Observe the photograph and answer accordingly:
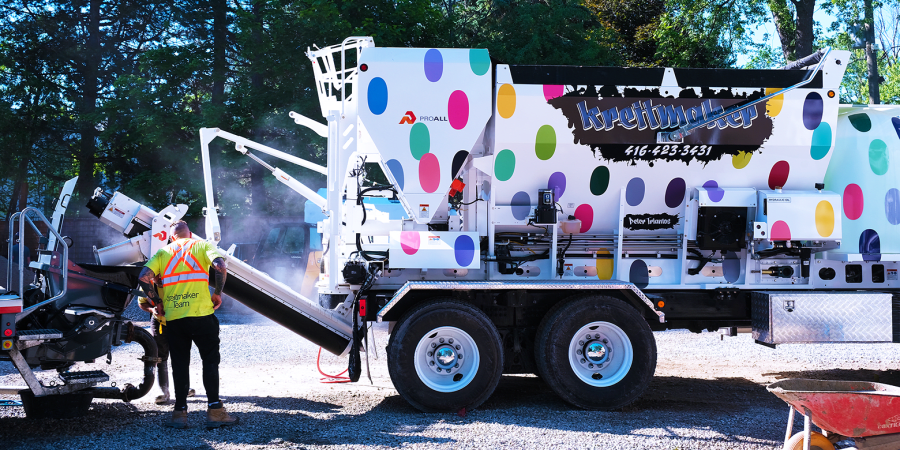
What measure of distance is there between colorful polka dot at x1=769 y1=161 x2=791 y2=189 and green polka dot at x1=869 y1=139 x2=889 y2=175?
950mm

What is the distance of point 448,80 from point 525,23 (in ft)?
34.3

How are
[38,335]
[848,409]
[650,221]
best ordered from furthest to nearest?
1. [650,221]
2. [38,335]
3. [848,409]

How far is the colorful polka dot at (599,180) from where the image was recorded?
6887 millimetres

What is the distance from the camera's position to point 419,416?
21.1 feet

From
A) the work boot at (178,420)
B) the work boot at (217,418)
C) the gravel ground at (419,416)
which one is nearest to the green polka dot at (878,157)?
the gravel ground at (419,416)

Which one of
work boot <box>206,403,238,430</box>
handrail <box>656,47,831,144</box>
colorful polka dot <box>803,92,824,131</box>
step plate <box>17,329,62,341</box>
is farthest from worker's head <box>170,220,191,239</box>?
colorful polka dot <box>803,92,824,131</box>

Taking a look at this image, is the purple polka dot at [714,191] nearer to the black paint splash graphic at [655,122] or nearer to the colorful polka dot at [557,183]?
the black paint splash graphic at [655,122]

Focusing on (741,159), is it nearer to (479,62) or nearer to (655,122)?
(655,122)

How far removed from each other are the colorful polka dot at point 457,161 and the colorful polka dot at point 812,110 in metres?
3.14

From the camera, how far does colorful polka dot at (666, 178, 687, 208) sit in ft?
23.0

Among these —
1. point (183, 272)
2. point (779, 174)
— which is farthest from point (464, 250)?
point (779, 174)

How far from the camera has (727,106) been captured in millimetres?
6871

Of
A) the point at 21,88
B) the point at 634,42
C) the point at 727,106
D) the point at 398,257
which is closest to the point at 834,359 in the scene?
the point at 727,106

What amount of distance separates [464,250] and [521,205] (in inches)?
28.9
